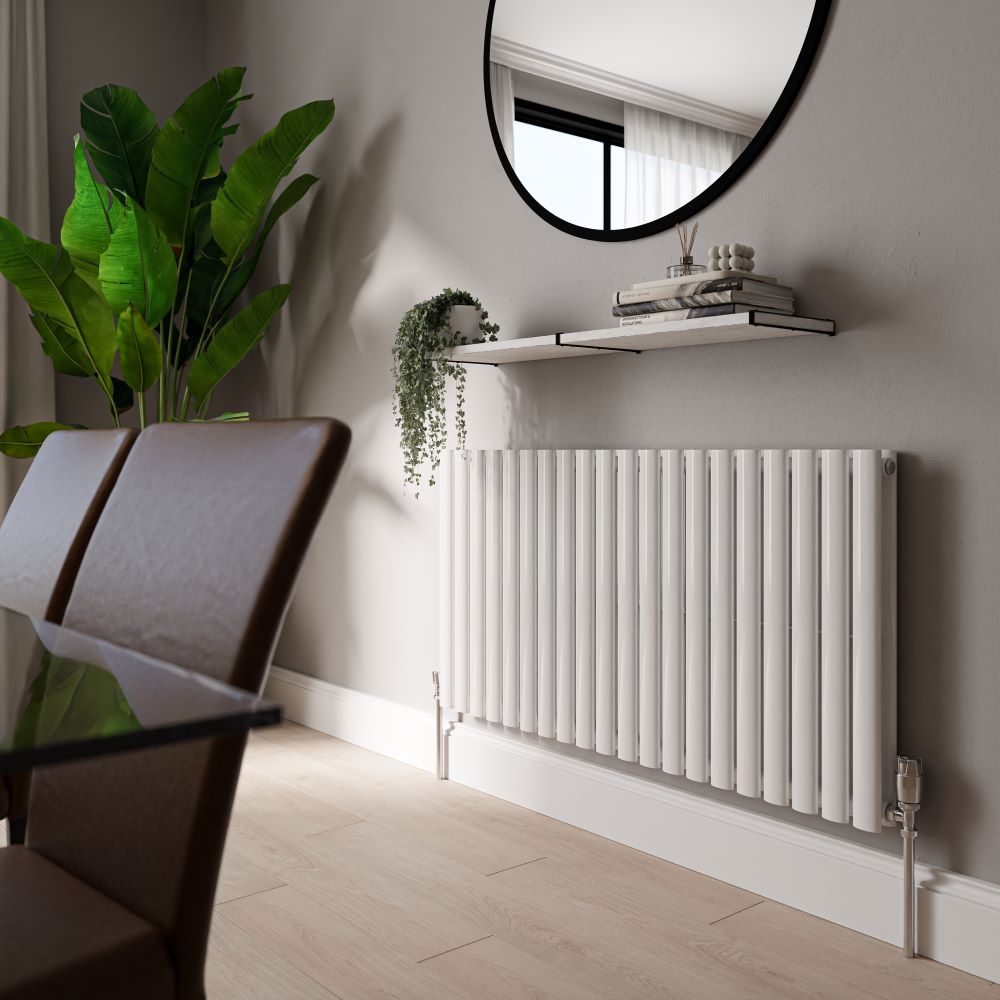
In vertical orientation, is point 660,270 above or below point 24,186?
below

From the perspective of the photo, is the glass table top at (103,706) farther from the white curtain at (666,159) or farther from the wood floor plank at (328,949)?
the white curtain at (666,159)

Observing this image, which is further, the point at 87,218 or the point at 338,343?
the point at 338,343

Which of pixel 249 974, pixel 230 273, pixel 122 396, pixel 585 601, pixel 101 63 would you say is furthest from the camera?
pixel 101 63

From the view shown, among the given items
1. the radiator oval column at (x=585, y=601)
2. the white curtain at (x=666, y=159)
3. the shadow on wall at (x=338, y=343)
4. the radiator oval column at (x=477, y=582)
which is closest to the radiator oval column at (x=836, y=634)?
the radiator oval column at (x=585, y=601)

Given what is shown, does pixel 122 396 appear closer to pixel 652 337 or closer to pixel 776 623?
pixel 652 337

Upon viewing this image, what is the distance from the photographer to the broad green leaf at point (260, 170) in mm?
3023

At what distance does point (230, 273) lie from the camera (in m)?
3.30

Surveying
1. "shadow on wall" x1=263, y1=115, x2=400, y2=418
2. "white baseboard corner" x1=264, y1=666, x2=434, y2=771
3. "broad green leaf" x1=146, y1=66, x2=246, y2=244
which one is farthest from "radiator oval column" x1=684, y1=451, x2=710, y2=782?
"broad green leaf" x1=146, y1=66, x2=246, y2=244

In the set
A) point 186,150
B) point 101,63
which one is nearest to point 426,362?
point 186,150

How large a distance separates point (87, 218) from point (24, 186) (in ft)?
2.19

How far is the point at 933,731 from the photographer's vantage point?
186 cm

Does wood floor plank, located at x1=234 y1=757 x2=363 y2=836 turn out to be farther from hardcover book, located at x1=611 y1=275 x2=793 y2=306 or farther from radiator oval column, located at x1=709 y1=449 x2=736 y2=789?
hardcover book, located at x1=611 y1=275 x2=793 y2=306

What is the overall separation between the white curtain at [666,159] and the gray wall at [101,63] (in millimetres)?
2240

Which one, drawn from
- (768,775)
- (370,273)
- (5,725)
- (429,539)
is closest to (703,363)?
(768,775)
